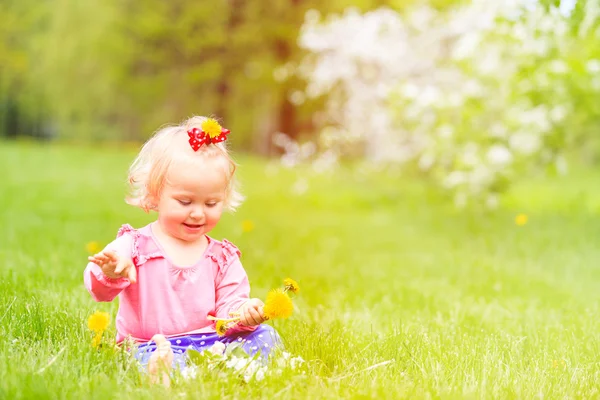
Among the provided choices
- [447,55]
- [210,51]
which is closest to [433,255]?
[447,55]

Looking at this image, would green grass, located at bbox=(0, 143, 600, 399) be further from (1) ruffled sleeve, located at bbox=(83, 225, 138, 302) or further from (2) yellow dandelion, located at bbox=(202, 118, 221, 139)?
(2) yellow dandelion, located at bbox=(202, 118, 221, 139)

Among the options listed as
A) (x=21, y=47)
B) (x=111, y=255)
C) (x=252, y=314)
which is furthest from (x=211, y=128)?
(x=21, y=47)

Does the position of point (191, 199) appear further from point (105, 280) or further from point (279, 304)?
point (279, 304)

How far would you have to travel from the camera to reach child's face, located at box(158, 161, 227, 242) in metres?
2.82

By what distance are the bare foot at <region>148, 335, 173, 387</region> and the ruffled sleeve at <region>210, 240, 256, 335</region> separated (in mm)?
314

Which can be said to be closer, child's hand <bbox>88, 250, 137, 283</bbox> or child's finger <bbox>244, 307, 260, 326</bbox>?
child's hand <bbox>88, 250, 137, 283</bbox>

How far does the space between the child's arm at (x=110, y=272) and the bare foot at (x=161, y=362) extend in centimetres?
24

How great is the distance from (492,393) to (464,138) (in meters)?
7.05

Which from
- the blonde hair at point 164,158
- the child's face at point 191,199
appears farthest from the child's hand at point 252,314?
the blonde hair at point 164,158

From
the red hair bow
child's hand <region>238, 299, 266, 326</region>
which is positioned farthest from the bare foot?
the red hair bow

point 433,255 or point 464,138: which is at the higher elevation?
point 464,138

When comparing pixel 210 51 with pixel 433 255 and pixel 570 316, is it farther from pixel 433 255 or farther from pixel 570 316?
pixel 570 316

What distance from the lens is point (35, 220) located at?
23.6 ft

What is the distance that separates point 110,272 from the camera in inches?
104
